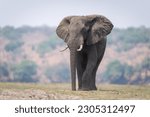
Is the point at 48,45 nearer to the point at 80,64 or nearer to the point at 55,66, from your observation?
the point at 55,66

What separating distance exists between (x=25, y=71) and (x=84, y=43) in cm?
6898

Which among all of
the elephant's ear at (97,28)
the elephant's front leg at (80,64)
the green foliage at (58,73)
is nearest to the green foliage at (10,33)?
the green foliage at (58,73)

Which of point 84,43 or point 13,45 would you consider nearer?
point 84,43

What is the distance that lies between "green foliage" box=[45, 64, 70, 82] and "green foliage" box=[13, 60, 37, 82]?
10.9 feet

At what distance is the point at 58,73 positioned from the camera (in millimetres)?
106625

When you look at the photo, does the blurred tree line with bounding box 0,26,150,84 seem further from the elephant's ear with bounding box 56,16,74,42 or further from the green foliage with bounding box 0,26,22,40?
Result: the elephant's ear with bounding box 56,16,74,42

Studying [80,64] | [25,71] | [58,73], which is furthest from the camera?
[58,73]

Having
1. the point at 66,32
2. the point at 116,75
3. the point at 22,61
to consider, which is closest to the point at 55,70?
the point at 22,61

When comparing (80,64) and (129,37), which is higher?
(80,64)

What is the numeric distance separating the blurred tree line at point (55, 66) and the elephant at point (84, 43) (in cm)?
5907

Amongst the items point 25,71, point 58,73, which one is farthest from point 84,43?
point 58,73

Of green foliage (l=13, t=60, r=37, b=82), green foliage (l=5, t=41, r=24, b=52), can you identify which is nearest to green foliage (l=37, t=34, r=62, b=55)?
green foliage (l=5, t=41, r=24, b=52)

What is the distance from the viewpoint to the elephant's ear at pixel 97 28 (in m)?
23.5

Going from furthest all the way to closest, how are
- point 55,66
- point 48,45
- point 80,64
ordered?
point 48,45 < point 55,66 < point 80,64
